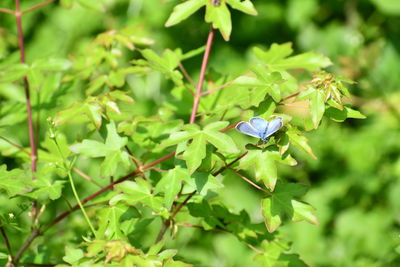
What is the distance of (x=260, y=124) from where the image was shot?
4.82ft

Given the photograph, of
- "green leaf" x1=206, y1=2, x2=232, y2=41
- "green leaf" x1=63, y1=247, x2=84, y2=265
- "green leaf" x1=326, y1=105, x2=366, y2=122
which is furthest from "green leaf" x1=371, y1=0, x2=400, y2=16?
"green leaf" x1=63, y1=247, x2=84, y2=265

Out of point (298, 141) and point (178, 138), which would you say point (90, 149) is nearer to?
point (178, 138)

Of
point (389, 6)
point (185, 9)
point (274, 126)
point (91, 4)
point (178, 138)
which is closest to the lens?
point (274, 126)

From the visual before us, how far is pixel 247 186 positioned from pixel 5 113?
2.23 meters

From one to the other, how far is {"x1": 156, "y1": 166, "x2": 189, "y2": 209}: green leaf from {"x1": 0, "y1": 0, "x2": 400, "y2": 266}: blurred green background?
1.89 meters

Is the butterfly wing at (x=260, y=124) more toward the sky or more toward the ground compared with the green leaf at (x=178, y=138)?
more toward the sky

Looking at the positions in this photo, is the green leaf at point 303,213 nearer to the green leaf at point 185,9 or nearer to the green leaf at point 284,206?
the green leaf at point 284,206

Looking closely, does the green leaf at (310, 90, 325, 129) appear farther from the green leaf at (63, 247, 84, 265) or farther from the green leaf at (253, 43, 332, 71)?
the green leaf at (63, 247, 84, 265)

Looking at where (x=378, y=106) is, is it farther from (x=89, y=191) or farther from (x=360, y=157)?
(x=89, y=191)

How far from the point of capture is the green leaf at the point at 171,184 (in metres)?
1.58

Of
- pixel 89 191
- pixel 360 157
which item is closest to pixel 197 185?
pixel 89 191

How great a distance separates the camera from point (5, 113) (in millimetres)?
2234

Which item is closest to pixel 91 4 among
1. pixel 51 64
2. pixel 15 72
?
pixel 51 64

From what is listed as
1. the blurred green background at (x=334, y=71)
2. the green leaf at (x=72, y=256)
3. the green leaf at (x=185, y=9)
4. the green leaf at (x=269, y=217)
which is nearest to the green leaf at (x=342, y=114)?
Answer: the green leaf at (x=269, y=217)
